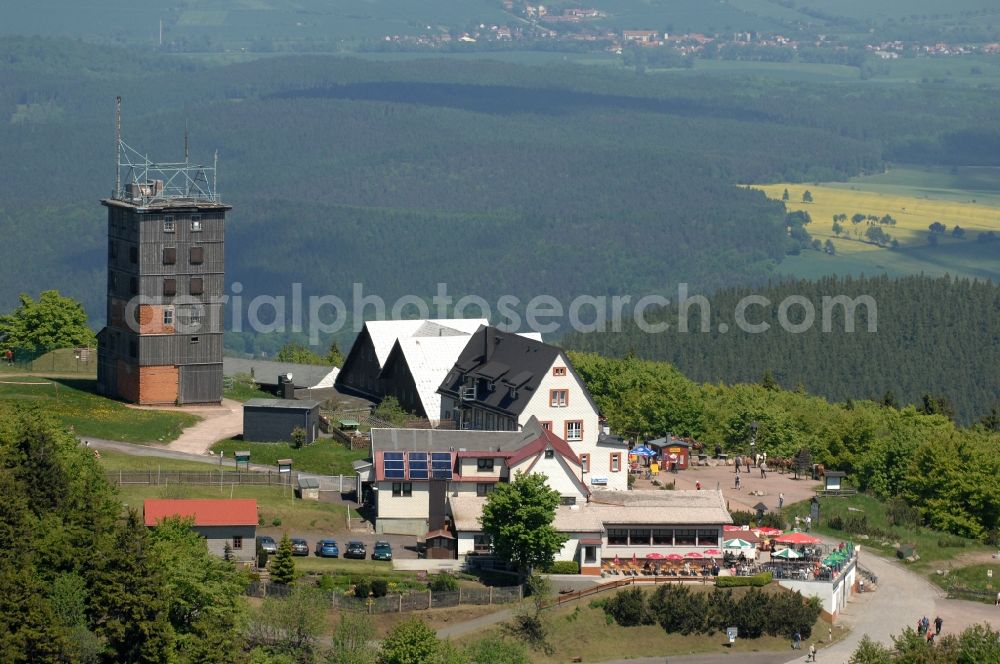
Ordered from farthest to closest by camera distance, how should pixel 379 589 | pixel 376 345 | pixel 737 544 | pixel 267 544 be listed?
pixel 376 345 < pixel 737 544 < pixel 267 544 < pixel 379 589

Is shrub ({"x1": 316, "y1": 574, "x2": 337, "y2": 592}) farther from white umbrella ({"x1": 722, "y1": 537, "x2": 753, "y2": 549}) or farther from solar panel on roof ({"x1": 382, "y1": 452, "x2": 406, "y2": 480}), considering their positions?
white umbrella ({"x1": 722, "y1": 537, "x2": 753, "y2": 549})

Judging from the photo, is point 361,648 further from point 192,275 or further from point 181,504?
point 192,275

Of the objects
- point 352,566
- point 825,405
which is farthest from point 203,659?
point 825,405

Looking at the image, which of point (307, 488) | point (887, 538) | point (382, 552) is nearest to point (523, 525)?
point (382, 552)

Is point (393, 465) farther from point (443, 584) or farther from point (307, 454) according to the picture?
point (307, 454)

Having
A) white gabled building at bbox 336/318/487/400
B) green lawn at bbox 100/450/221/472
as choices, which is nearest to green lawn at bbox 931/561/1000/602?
green lawn at bbox 100/450/221/472

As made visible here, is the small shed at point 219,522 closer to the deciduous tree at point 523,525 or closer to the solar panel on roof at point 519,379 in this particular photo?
the deciduous tree at point 523,525

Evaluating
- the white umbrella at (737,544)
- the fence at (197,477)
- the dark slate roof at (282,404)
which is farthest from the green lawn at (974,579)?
the dark slate roof at (282,404)
